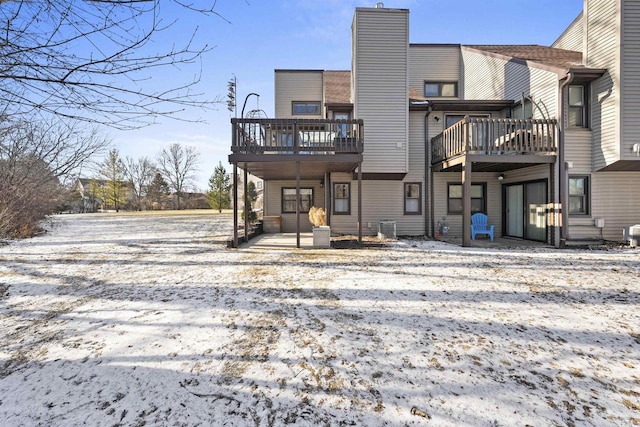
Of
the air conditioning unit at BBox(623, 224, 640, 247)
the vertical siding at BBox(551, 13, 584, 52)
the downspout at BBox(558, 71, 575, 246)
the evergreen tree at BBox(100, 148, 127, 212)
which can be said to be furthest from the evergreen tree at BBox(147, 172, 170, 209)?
the air conditioning unit at BBox(623, 224, 640, 247)

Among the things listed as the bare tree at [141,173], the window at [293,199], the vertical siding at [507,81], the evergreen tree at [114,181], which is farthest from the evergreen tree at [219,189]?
the vertical siding at [507,81]

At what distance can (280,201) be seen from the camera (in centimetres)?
1382

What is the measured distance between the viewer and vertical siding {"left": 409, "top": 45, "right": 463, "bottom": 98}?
14.3 m

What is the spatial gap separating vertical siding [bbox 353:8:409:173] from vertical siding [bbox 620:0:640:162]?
603cm

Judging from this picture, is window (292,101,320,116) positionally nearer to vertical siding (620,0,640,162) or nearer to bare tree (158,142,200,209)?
vertical siding (620,0,640,162)

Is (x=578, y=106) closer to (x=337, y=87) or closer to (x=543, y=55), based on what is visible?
(x=543, y=55)

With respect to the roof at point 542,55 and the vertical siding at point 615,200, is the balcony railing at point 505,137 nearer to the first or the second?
the roof at point 542,55

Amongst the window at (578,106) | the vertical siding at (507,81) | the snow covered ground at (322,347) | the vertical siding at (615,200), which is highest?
the vertical siding at (507,81)

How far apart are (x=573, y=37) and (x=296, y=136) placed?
41.1 ft

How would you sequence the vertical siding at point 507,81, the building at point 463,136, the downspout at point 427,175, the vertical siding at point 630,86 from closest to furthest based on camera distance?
the vertical siding at point 630,86
the building at point 463,136
the vertical siding at point 507,81
the downspout at point 427,175

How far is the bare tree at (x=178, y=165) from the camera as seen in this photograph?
44344mm

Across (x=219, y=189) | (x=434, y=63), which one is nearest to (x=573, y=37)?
(x=434, y=63)

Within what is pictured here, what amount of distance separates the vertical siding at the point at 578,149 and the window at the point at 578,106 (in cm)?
31

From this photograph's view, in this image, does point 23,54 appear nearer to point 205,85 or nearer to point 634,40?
point 205,85
